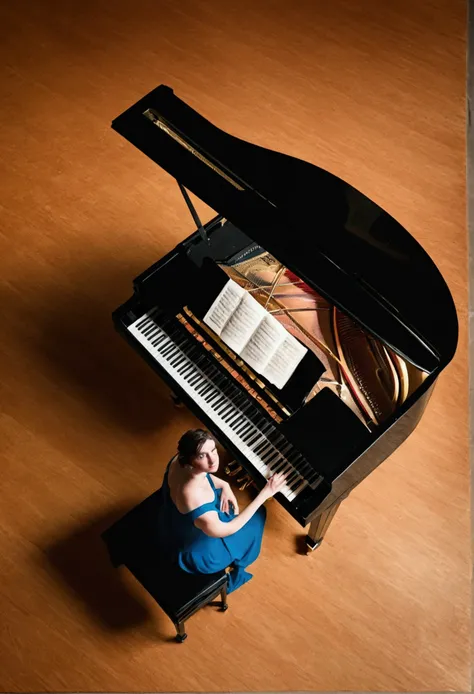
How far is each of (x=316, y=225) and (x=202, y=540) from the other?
140 centimetres

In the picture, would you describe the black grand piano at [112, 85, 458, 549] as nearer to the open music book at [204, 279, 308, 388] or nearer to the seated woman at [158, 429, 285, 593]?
the open music book at [204, 279, 308, 388]

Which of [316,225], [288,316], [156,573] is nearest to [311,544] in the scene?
[156,573]

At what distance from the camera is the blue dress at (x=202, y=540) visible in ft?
11.7

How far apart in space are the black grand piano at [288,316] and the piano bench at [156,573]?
48 centimetres

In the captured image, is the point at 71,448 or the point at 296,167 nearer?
the point at 296,167

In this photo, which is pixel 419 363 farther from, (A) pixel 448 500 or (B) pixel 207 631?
(B) pixel 207 631

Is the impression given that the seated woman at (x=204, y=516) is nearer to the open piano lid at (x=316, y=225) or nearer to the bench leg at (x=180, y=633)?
the bench leg at (x=180, y=633)

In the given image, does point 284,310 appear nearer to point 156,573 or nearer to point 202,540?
point 202,540

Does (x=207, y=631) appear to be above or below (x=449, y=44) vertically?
below

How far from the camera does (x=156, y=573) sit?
3627 mm

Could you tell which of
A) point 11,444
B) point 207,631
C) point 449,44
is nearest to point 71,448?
point 11,444

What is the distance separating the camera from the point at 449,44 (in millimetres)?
5684

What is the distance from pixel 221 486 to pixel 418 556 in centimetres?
117

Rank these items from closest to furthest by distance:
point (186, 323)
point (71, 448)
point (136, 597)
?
point (186, 323), point (136, 597), point (71, 448)
